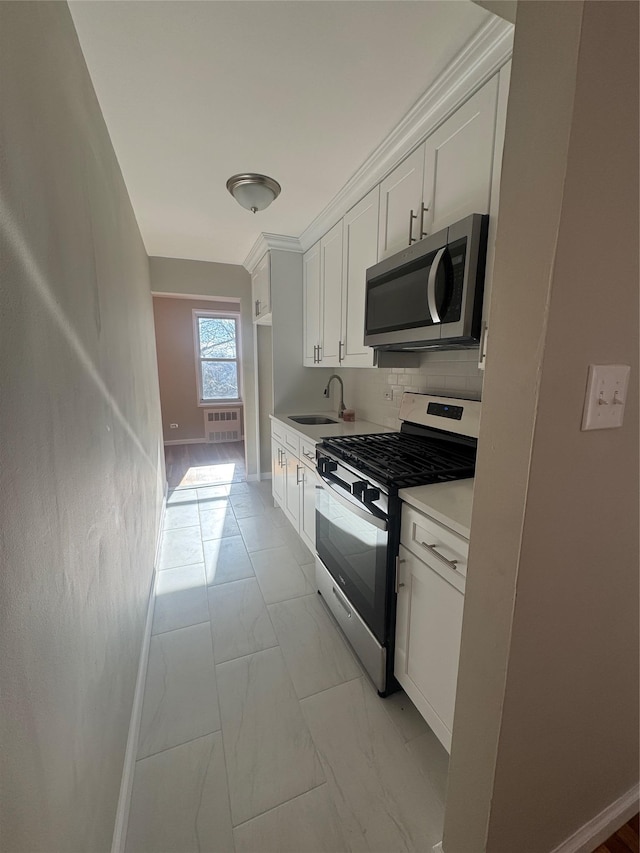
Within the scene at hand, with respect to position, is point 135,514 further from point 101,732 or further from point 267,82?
point 267,82

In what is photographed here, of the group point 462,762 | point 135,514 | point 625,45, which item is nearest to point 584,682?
point 462,762

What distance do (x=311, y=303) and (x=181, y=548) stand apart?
2.30 m

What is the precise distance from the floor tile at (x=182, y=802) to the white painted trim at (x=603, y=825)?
1006 millimetres

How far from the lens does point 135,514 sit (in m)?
1.74

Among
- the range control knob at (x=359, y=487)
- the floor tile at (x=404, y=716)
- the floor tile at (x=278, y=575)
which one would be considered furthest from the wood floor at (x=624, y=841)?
the floor tile at (x=278, y=575)

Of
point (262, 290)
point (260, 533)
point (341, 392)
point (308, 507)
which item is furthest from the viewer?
point (262, 290)

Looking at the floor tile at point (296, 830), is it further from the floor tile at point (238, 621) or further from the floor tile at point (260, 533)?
the floor tile at point (260, 533)

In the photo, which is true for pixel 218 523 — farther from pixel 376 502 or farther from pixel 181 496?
pixel 376 502

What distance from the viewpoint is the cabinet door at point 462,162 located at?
1292mm

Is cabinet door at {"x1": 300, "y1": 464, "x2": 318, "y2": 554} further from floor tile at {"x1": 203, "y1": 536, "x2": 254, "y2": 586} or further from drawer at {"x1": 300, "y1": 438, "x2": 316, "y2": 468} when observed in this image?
floor tile at {"x1": 203, "y1": 536, "x2": 254, "y2": 586}

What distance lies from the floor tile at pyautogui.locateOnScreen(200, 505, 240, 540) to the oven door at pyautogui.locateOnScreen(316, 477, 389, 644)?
Answer: 48.1 inches

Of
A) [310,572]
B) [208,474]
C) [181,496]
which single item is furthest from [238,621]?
[208,474]

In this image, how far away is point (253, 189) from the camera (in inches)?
82.3

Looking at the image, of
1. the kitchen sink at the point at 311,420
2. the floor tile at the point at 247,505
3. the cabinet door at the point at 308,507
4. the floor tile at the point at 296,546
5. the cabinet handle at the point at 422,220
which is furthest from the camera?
the floor tile at the point at 247,505
